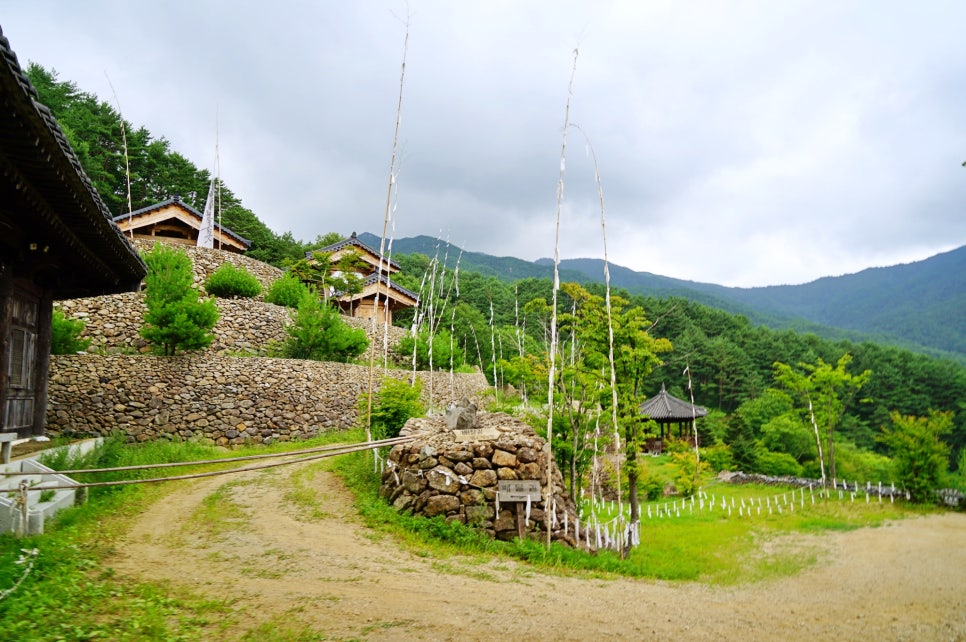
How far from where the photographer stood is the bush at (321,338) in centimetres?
1791

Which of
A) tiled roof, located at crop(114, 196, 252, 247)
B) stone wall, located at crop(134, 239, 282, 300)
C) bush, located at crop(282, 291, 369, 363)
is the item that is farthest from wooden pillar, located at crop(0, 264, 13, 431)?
tiled roof, located at crop(114, 196, 252, 247)

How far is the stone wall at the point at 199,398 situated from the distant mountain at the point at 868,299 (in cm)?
5760

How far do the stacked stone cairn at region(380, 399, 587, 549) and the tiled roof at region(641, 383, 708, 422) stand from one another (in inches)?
857

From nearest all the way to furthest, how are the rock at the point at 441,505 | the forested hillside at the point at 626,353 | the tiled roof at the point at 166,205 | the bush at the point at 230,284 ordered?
the rock at the point at 441,505 → the forested hillside at the point at 626,353 → the bush at the point at 230,284 → the tiled roof at the point at 166,205

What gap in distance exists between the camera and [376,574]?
18.3 feet

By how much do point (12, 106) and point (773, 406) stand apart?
121 ft

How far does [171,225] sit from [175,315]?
45.0ft

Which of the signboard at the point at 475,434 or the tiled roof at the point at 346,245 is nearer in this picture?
the signboard at the point at 475,434

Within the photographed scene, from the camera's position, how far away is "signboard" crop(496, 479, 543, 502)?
302 inches

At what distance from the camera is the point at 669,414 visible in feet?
94.0

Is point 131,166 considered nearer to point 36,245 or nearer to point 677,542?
point 36,245

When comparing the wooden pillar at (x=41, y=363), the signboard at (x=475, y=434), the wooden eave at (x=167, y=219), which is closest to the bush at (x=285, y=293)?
the wooden eave at (x=167, y=219)

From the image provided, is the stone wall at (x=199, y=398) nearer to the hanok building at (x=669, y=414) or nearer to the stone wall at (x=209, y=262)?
the stone wall at (x=209, y=262)

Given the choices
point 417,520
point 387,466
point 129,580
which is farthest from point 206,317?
point 129,580
